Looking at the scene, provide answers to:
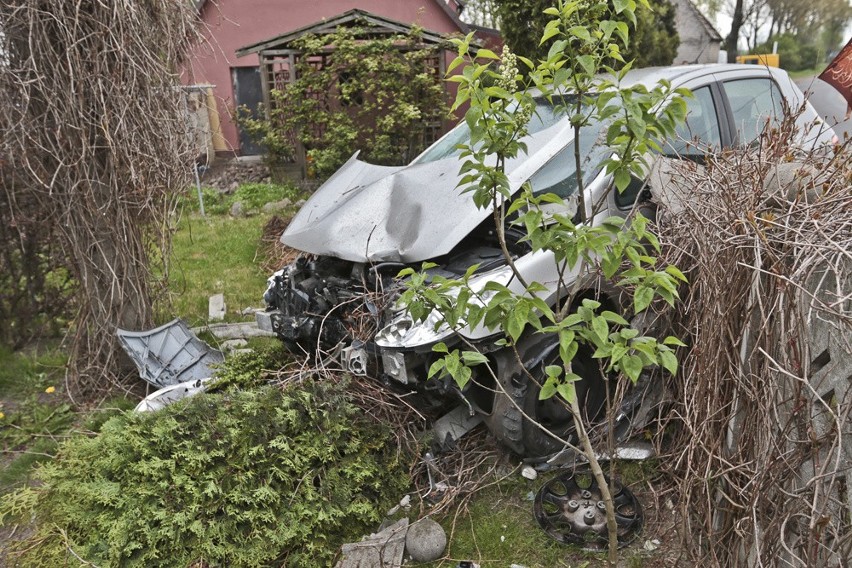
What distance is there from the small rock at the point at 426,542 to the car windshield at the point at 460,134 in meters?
2.47

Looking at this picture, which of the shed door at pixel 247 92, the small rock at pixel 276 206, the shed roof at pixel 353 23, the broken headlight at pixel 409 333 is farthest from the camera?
the shed door at pixel 247 92

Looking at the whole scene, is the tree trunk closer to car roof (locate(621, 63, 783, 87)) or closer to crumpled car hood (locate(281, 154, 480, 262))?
car roof (locate(621, 63, 783, 87))

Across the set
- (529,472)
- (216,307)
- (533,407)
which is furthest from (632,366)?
(216,307)

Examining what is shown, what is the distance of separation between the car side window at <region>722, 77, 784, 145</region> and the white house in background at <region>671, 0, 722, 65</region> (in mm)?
26070

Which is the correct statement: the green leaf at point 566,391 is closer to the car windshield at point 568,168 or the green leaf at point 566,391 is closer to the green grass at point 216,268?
the car windshield at point 568,168

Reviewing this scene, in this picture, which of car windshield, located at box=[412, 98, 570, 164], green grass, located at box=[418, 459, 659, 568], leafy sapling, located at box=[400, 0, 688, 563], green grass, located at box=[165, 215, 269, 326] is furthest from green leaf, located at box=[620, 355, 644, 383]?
green grass, located at box=[165, 215, 269, 326]

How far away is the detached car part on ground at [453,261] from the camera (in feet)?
11.0

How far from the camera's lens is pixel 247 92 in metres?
15.2

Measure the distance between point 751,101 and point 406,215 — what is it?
295 cm

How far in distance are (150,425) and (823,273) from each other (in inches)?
130

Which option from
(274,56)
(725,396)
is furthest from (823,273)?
(274,56)

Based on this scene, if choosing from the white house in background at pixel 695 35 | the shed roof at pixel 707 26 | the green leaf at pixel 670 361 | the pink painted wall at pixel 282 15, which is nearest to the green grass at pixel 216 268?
the green leaf at pixel 670 361

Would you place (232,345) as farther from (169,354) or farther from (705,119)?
(705,119)

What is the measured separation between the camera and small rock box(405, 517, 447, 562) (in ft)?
10.1
